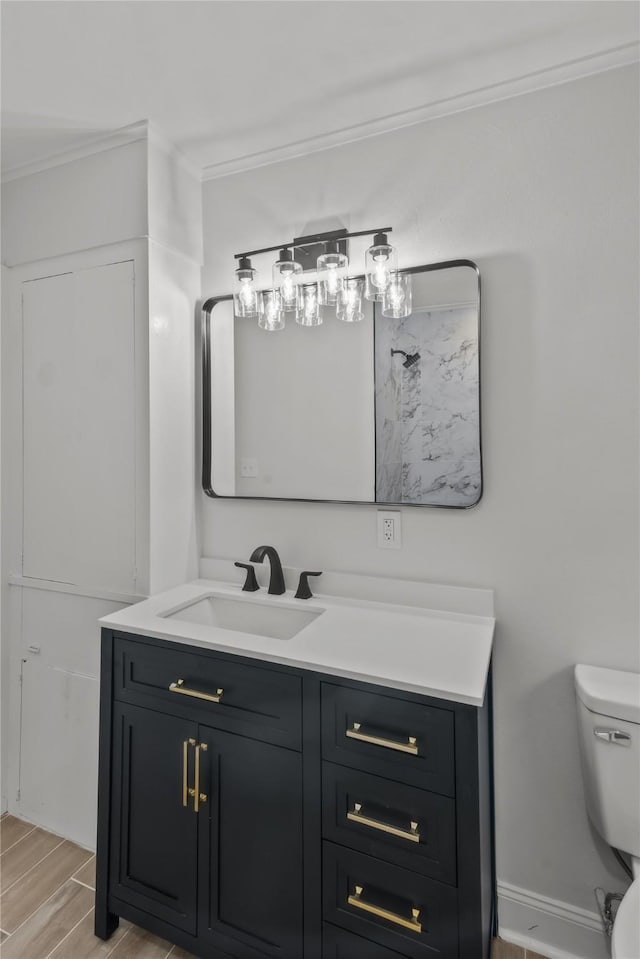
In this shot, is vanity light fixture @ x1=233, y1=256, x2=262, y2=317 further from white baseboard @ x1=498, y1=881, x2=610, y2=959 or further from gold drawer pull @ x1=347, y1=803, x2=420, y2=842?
white baseboard @ x1=498, y1=881, x2=610, y2=959

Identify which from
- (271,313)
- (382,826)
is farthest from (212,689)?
(271,313)

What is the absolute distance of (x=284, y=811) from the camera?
129cm

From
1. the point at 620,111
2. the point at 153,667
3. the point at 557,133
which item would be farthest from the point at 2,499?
the point at 620,111

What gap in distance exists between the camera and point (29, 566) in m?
2.04

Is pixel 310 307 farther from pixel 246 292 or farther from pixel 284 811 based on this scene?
pixel 284 811

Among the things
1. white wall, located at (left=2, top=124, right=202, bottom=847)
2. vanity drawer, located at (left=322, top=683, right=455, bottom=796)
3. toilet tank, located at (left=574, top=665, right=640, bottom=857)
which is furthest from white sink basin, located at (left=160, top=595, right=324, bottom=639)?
toilet tank, located at (left=574, top=665, right=640, bottom=857)

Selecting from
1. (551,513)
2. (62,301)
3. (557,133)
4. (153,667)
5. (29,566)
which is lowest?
(153,667)

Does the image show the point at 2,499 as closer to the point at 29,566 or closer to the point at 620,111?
the point at 29,566

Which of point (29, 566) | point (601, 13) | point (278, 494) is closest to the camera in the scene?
point (601, 13)

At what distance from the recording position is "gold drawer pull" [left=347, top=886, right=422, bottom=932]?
3.76 feet

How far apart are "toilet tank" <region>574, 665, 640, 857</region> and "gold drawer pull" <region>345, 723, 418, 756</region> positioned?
522mm

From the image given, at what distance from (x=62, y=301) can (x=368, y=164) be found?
1.24 metres

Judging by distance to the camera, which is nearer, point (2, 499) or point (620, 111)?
point (620, 111)

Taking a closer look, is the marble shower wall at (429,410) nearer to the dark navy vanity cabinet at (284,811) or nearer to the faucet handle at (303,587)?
the faucet handle at (303,587)
